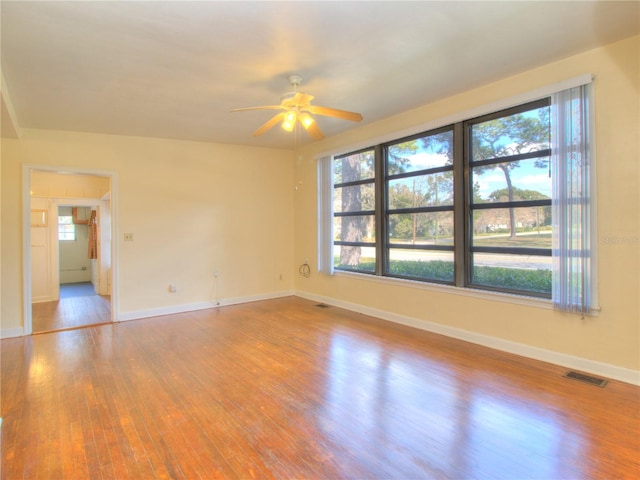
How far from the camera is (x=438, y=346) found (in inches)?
152

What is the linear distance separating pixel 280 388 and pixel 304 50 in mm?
2833

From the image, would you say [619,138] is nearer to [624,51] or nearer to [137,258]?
[624,51]

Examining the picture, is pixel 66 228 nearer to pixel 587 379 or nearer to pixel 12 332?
pixel 12 332

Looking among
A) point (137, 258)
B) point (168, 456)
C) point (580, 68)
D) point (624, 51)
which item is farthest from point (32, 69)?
point (624, 51)

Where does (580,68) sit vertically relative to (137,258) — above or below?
above

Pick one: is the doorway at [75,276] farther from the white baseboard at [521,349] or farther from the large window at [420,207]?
the large window at [420,207]

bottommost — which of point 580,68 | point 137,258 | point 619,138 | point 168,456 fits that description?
point 168,456

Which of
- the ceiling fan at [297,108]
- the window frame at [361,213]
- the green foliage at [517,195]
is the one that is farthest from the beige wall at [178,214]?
the green foliage at [517,195]

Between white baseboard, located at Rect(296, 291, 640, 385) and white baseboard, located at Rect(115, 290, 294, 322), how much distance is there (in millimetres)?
2080

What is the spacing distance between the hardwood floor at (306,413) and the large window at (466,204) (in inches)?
37.1

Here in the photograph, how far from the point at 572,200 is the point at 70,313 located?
7150mm

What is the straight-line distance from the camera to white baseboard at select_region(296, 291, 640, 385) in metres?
2.94

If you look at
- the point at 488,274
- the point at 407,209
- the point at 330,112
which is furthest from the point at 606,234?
the point at 330,112

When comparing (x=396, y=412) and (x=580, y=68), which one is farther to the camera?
(x=580, y=68)
